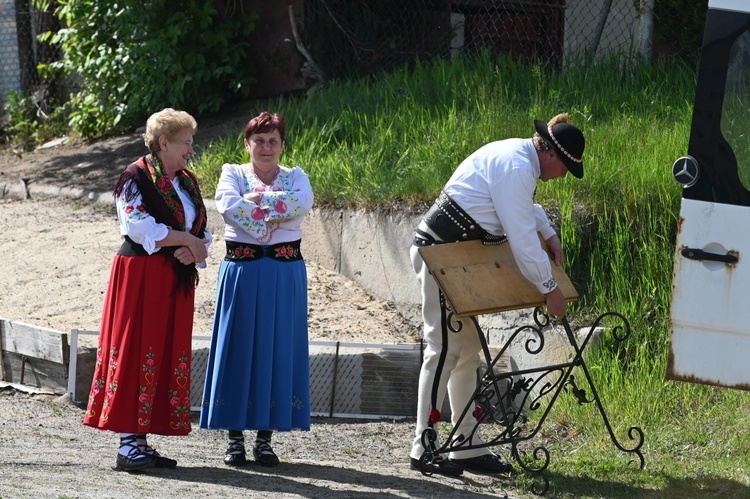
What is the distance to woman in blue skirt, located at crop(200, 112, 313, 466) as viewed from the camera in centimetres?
516

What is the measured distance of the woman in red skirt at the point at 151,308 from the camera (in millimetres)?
5008

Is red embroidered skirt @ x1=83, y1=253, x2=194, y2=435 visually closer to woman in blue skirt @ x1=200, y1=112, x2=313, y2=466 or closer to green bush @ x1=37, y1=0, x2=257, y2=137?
woman in blue skirt @ x1=200, y1=112, x2=313, y2=466

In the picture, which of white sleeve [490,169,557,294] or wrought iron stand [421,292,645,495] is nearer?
white sleeve [490,169,557,294]

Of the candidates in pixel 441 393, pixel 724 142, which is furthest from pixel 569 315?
pixel 724 142

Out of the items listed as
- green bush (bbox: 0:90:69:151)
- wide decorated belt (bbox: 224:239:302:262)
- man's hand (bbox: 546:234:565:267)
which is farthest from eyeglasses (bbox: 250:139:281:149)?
green bush (bbox: 0:90:69:151)

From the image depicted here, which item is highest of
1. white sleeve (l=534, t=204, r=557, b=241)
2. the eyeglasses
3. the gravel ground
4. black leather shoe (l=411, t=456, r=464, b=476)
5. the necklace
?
the eyeglasses

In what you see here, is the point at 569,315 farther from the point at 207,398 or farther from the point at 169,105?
the point at 169,105

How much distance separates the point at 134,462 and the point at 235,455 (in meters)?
0.49

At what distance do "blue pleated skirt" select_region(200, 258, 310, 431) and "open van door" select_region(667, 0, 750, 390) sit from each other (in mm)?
1827

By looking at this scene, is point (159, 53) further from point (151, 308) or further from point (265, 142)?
point (151, 308)

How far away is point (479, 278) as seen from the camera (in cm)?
484

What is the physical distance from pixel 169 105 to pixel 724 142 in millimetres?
7173

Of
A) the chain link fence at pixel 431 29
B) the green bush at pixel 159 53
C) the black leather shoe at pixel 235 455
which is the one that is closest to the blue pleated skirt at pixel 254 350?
the black leather shoe at pixel 235 455

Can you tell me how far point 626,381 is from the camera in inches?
232
